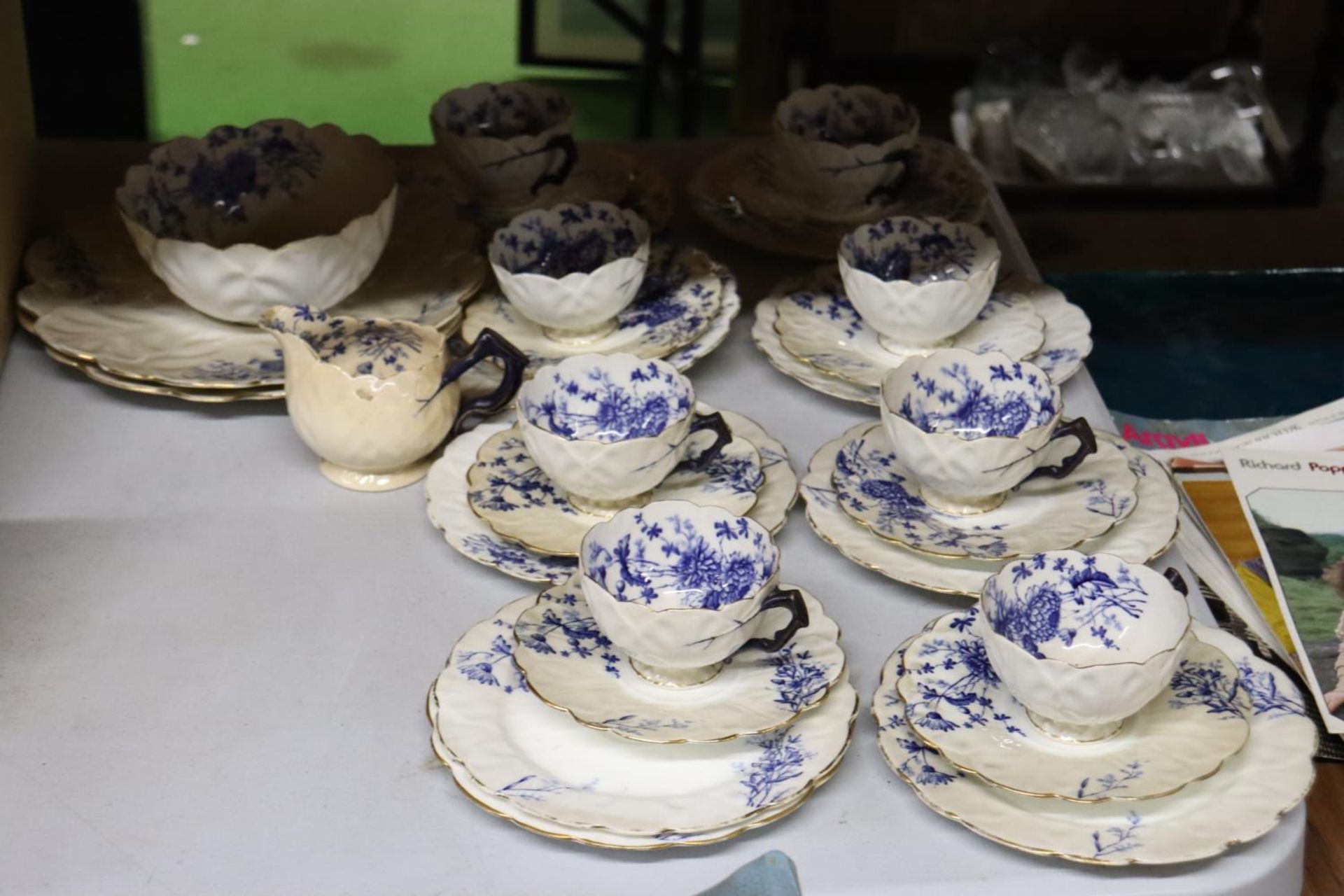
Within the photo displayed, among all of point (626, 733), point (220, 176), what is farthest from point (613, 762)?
point (220, 176)

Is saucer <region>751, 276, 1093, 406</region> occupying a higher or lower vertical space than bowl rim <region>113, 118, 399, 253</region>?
lower

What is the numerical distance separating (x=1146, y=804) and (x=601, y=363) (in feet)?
1.42

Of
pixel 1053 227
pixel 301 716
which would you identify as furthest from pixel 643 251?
pixel 1053 227

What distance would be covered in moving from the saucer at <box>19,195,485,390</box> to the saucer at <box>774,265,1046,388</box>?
0.24 meters

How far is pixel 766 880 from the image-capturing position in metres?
0.49

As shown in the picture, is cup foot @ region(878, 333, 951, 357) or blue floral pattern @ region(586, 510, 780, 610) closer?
blue floral pattern @ region(586, 510, 780, 610)

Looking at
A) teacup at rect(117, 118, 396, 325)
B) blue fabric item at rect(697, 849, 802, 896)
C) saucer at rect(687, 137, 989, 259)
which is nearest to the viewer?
blue fabric item at rect(697, 849, 802, 896)

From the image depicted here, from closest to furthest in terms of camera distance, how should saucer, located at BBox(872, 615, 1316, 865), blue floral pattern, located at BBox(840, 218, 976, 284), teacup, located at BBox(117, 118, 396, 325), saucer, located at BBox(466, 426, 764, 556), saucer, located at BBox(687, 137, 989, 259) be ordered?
saucer, located at BBox(872, 615, 1316, 865), saucer, located at BBox(466, 426, 764, 556), teacup, located at BBox(117, 118, 396, 325), blue floral pattern, located at BBox(840, 218, 976, 284), saucer, located at BBox(687, 137, 989, 259)

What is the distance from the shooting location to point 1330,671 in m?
0.96

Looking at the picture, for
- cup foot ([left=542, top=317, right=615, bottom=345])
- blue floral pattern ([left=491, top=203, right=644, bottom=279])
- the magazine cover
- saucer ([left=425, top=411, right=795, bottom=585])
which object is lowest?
the magazine cover

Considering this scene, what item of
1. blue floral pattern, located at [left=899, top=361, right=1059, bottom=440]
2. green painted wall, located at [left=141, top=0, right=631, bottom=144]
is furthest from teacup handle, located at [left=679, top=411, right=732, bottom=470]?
green painted wall, located at [left=141, top=0, right=631, bottom=144]

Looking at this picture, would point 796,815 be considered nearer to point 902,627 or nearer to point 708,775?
point 708,775

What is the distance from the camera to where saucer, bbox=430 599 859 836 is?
715 mm

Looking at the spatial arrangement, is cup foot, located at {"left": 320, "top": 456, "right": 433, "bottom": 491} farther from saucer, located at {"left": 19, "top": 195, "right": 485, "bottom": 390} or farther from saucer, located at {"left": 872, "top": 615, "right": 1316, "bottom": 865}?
saucer, located at {"left": 872, "top": 615, "right": 1316, "bottom": 865}
